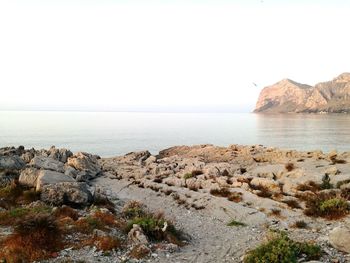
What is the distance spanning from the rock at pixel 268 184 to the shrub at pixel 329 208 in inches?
198

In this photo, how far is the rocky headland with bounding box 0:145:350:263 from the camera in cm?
1568

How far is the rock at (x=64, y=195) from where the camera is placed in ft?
80.1

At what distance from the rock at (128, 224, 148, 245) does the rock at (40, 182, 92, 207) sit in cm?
784

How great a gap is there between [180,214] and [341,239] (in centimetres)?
1277

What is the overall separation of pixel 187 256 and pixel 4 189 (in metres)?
17.4

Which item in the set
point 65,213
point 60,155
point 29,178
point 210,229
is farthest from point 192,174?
point 60,155

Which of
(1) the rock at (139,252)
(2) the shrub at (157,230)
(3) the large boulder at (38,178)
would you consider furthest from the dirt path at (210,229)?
(3) the large boulder at (38,178)

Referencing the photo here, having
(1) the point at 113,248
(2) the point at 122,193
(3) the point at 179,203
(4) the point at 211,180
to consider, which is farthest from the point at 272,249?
(2) the point at 122,193

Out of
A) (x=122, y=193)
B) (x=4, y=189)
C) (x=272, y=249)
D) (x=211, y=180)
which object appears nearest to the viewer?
(x=272, y=249)

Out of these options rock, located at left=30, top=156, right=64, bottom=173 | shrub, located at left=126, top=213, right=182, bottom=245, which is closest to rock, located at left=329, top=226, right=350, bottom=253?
shrub, located at left=126, top=213, right=182, bottom=245

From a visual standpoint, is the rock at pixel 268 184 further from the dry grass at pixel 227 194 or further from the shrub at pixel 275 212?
the shrub at pixel 275 212

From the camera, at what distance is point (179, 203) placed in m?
29.9

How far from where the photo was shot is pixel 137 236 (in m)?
17.4

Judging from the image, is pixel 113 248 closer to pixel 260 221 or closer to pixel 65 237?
pixel 65 237
